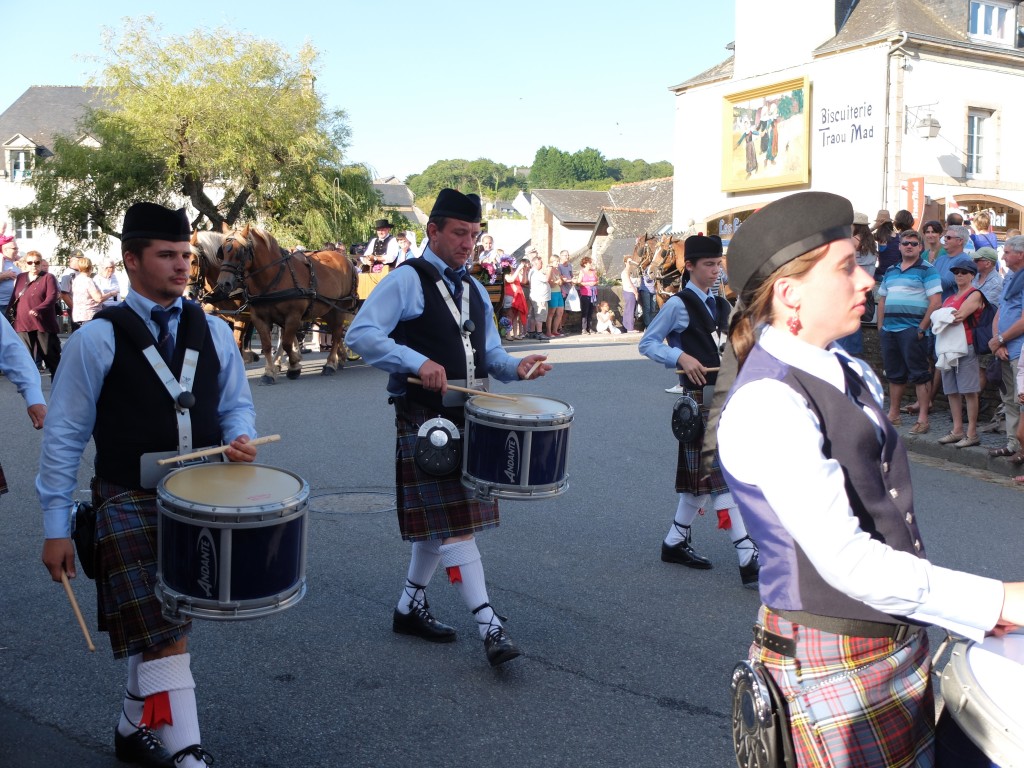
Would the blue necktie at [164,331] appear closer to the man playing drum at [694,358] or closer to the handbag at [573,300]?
the man playing drum at [694,358]

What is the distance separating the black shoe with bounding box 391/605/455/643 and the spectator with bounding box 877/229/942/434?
22.0 feet

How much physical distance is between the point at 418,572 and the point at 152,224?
211cm

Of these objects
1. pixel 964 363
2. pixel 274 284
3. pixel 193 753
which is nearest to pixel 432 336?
pixel 193 753

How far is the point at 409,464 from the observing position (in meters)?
4.46

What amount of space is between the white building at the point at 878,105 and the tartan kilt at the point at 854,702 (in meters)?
22.8

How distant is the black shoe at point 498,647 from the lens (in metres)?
4.24

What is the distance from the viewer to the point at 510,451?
4.09 meters

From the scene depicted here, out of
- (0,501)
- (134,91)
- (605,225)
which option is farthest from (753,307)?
(605,225)

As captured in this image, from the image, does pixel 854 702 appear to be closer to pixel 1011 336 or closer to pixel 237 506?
pixel 237 506

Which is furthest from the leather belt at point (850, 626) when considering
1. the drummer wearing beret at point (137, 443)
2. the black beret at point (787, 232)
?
the drummer wearing beret at point (137, 443)

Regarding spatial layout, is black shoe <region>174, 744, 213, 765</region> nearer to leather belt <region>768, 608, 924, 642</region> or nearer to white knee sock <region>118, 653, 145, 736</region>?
white knee sock <region>118, 653, 145, 736</region>

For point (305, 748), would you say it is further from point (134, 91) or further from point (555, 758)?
point (134, 91)

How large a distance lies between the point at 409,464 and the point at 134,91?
28.8 meters

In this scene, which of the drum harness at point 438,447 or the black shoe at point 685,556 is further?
the black shoe at point 685,556
